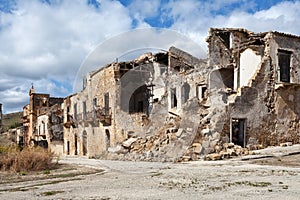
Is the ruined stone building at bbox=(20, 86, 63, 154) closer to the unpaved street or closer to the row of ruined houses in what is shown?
the row of ruined houses

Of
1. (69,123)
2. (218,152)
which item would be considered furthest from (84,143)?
(218,152)

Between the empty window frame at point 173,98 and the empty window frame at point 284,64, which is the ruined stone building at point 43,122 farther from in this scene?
the empty window frame at point 284,64

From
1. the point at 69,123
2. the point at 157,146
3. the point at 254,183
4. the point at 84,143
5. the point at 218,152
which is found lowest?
the point at 84,143

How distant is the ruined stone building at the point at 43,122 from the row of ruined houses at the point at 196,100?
17.8ft

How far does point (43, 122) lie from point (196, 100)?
2792 centimetres

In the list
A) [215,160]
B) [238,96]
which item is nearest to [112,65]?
[238,96]

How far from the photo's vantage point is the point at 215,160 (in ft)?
53.7

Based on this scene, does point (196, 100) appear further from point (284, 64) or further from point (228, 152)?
point (284, 64)

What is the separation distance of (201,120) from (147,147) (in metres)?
3.52

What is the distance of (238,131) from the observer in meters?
19.5

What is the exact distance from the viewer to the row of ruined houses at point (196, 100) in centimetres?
1900

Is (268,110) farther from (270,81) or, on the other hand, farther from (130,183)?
(130,183)

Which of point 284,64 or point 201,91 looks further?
point 201,91

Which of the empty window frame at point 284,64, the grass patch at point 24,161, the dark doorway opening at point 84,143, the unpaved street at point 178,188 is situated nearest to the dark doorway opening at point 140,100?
the dark doorway opening at point 84,143
